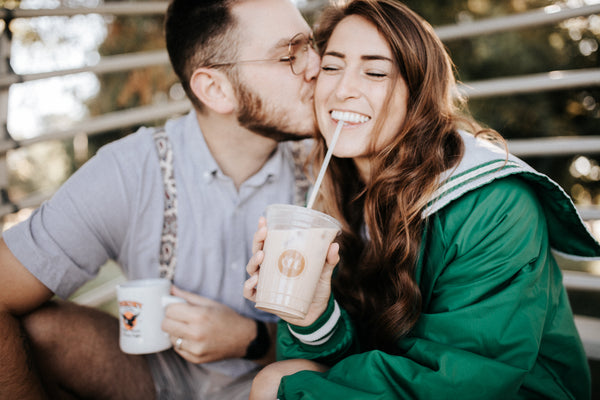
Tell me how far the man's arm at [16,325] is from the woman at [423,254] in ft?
2.82

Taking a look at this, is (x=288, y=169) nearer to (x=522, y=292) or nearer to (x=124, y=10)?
(x=522, y=292)

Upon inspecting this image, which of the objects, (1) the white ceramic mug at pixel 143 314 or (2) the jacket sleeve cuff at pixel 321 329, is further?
(1) the white ceramic mug at pixel 143 314

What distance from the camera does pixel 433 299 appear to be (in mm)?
1479

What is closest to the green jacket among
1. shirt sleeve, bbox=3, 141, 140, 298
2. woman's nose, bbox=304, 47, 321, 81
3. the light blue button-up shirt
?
the light blue button-up shirt

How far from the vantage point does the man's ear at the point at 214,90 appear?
7.05ft

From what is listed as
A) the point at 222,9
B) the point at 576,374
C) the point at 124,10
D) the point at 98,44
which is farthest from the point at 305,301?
the point at 98,44

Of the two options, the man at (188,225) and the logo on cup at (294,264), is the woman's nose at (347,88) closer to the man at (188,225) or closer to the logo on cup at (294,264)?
the man at (188,225)

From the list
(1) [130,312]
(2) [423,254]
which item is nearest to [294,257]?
(2) [423,254]

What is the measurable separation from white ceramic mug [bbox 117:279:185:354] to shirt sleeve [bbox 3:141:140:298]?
0.24 metres

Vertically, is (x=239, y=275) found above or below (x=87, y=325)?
above

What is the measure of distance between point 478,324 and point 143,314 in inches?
45.0

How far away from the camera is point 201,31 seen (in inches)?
83.5

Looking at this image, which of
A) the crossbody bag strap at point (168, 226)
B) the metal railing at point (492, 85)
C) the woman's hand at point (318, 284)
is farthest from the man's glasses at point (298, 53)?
the woman's hand at point (318, 284)

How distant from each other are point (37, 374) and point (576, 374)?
1.89 meters
